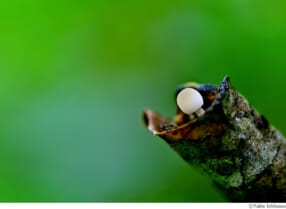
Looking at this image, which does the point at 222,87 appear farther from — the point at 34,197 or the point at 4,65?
the point at 4,65

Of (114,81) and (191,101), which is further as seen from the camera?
(114,81)

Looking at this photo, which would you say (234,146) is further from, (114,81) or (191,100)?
(114,81)

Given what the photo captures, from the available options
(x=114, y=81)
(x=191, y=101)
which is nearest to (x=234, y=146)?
(x=191, y=101)

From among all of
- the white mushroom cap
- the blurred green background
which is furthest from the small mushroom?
the blurred green background

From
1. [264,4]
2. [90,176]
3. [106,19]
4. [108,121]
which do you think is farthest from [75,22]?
[264,4]

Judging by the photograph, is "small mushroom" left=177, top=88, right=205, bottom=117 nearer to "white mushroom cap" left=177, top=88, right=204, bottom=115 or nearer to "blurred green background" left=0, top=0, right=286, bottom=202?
"white mushroom cap" left=177, top=88, right=204, bottom=115
